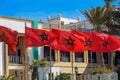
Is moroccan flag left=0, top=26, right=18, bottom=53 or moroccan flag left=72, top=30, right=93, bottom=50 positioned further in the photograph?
moroccan flag left=72, top=30, right=93, bottom=50

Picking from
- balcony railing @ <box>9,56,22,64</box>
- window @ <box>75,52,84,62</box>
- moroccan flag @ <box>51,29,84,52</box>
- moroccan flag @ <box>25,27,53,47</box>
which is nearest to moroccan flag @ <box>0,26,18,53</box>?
moroccan flag @ <box>25,27,53,47</box>

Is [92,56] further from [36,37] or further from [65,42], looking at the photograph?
[36,37]

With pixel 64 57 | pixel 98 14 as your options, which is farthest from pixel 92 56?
pixel 98 14

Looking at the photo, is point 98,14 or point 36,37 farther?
point 98,14

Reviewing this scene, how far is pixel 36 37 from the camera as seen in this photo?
3136 cm

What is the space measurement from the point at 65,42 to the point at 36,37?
9.50ft

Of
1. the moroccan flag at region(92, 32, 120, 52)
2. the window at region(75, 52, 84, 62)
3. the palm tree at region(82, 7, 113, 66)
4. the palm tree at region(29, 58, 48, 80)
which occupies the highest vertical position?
the palm tree at region(82, 7, 113, 66)

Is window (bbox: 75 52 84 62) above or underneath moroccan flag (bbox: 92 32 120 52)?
underneath

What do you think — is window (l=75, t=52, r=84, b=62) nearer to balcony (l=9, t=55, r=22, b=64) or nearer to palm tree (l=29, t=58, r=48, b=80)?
palm tree (l=29, t=58, r=48, b=80)

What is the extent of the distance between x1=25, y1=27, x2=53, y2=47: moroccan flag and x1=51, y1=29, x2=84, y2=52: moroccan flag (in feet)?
2.35

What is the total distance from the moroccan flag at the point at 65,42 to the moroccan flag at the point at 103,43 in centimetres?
230

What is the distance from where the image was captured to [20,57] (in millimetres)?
47844

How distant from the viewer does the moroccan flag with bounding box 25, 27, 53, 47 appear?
31.1 m

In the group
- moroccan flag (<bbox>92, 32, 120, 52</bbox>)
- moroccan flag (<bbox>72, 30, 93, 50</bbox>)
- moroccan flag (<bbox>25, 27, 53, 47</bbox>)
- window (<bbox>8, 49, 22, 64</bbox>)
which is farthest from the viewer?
window (<bbox>8, 49, 22, 64</bbox>)
